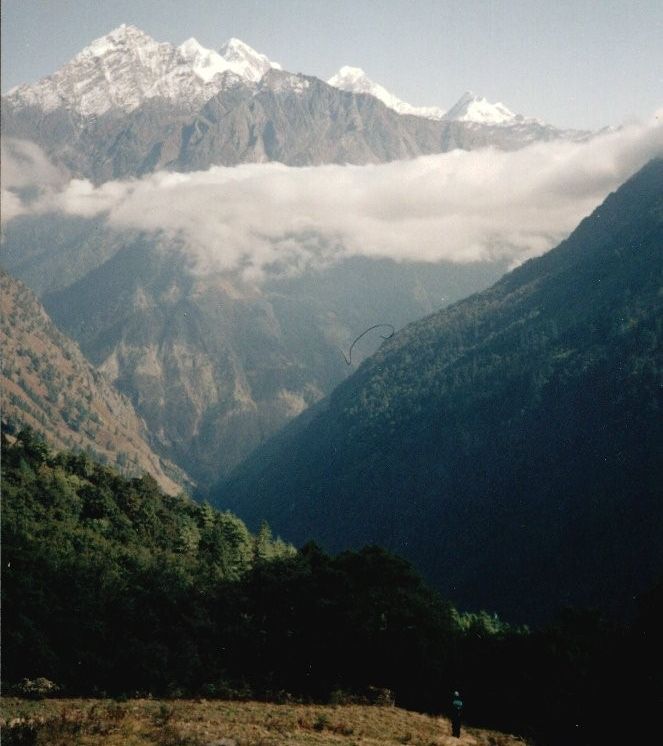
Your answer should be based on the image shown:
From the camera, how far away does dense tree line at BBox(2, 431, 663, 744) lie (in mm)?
52562

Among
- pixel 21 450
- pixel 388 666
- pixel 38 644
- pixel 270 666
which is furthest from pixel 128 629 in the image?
pixel 21 450

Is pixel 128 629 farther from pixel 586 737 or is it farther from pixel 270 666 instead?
pixel 586 737

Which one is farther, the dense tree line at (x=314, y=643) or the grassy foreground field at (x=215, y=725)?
the dense tree line at (x=314, y=643)

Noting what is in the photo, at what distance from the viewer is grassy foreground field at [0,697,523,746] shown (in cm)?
3164

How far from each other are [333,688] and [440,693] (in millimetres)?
11620

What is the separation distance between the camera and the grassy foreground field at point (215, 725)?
31641 mm

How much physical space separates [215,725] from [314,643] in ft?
80.9

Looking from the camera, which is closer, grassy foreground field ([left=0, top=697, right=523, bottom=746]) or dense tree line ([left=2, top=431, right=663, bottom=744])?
grassy foreground field ([left=0, top=697, right=523, bottom=746])

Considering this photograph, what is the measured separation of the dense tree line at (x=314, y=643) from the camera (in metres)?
52.6

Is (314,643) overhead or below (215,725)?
below

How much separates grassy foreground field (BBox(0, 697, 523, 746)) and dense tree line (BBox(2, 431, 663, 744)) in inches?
237

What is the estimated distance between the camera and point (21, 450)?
12362 cm

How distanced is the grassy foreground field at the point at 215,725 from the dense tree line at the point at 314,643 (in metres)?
6.02

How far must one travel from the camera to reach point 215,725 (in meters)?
37.6
